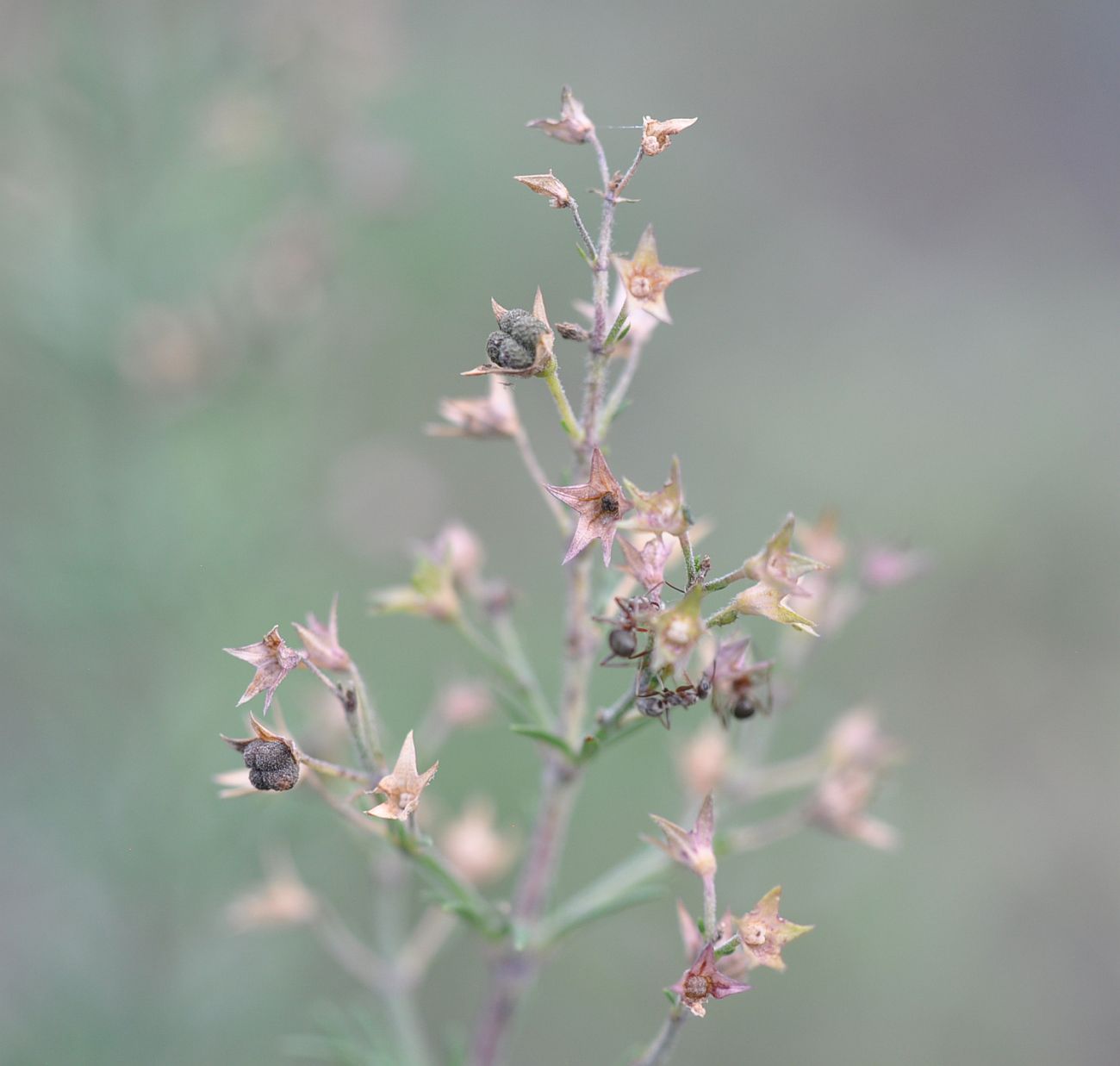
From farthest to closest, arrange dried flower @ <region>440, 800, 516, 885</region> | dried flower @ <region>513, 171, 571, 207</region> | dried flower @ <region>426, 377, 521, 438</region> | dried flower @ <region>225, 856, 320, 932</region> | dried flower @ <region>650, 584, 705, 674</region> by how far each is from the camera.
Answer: dried flower @ <region>440, 800, 516, 885</region> < dried flower @ <region>225, 856, 320, 932</region> < dried flower @ <region>426, 377, 521, 438</region> < dried flower @ <region>513, 171, 571, 207</region> < dried flower @ <region>650, 584, 705, 674</region>

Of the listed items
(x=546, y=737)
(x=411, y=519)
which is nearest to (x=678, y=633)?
(x=546, y=737)

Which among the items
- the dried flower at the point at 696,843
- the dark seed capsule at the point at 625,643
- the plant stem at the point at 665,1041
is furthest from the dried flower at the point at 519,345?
the plant stem at the point at 665,1041

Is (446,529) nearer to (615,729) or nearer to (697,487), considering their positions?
(615,729)

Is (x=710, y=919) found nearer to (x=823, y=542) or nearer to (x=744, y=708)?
(x=744, y=708)

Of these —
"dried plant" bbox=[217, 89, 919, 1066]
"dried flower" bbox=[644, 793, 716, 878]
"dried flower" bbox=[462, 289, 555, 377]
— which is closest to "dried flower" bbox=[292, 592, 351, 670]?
"dried plant" bbox=[217, 89, 919, 1066]

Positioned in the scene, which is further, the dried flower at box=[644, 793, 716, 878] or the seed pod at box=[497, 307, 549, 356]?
the dried flower at box=[644, 793, 716, 878]

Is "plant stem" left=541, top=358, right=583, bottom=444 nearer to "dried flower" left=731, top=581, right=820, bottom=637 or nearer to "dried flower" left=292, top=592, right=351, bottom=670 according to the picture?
"dried flower" left=731, top=581, right=820, bottom=637
